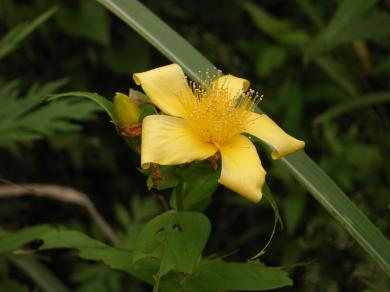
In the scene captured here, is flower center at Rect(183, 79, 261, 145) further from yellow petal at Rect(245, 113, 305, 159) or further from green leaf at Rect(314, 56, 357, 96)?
green leaf at Rect(314, 56, 357, 96)

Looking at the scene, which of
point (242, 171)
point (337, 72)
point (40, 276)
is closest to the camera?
point (242, 171)

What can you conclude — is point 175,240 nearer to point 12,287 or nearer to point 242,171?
point 242,171

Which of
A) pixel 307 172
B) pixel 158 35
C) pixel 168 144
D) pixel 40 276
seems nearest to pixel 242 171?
pixel 168 144

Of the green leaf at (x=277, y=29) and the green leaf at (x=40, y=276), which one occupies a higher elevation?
the green leaf at (x=277, y=29)

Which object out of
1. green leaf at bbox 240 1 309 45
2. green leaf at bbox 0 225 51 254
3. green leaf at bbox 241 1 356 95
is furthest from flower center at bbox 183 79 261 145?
green leaf at bbox 240 1 309 45

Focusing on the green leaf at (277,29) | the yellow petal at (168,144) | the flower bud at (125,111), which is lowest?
the yellow petal at (168,144)

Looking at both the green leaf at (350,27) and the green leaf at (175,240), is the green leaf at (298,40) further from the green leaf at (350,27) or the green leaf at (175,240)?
the green leaf at (175,240)

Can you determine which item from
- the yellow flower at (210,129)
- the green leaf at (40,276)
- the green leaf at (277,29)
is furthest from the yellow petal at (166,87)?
the green leaf at (277,29)
